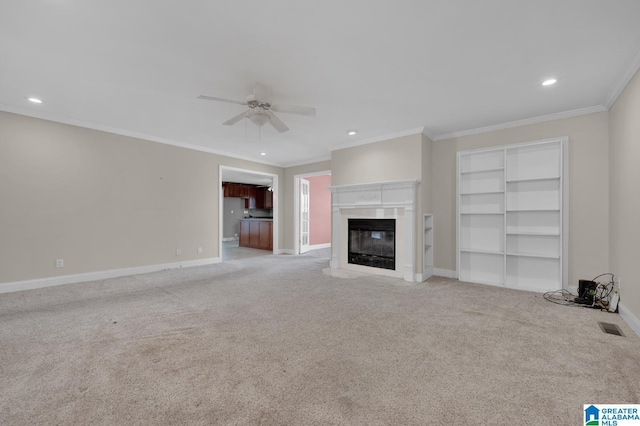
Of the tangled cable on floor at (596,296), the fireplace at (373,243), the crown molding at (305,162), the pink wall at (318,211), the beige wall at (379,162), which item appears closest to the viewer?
the tangled cable on floor at (596,296)

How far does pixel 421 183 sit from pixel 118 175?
17.5 feet

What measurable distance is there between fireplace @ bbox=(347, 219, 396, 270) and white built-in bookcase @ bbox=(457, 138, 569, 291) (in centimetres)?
115

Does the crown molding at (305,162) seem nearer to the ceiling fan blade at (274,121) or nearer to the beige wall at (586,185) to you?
the ceiling fan blade at (274,121)

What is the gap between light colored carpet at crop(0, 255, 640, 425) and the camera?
1466 mm

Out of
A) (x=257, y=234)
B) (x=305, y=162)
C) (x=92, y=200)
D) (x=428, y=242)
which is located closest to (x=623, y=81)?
(x=428, y=242)

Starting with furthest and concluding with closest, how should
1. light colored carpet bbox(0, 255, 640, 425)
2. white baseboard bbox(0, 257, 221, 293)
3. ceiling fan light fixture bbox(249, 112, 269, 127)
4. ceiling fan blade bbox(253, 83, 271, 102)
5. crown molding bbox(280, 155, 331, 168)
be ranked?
crown molding bbox(280, 155, 331, 168), white baseboard bbox(0, 257, 221, 293), ceiling fan light fixture bbox(249, 112, 269, 127), ceiling fan blade bbox(253, 83, 271, 102), light colored carpet bbox(0, 255, 640, 425)

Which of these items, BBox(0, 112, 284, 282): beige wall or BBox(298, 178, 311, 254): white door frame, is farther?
BBox(298, 178, 311, 254): white door frame

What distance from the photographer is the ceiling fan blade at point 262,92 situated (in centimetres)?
276

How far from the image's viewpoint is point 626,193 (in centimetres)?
286

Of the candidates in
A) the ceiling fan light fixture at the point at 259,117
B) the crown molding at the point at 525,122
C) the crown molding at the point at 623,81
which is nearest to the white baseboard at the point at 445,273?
the crown molding at the point at 525,122

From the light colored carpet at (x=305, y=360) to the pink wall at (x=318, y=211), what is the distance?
4946mm

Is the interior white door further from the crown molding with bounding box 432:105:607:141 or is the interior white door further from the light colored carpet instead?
the light colored carpet

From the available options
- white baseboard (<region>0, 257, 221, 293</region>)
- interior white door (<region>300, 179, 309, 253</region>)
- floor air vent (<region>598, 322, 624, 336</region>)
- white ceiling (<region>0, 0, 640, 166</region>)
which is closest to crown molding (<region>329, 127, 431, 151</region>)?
white ceiling (<region>0, 0, 640, 166</region>)

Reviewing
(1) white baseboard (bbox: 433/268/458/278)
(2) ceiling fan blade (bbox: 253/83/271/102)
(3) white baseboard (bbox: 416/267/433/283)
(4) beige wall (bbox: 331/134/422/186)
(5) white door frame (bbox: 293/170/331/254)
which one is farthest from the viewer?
(5) white door frame (bbox: 293/170/331/254)
